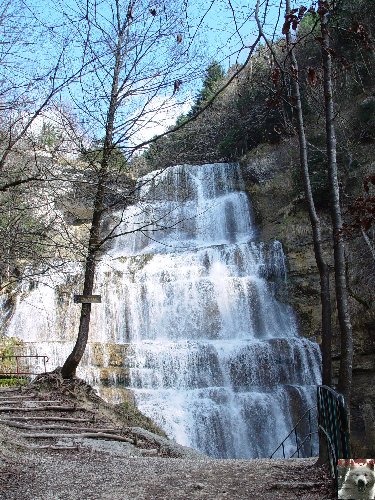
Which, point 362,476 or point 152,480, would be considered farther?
point 152,480

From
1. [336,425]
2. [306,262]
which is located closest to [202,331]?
[306,262]

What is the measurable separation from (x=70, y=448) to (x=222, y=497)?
13.5 feet

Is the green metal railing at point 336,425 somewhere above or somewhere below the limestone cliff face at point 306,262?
below

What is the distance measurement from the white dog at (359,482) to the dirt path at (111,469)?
1.72m

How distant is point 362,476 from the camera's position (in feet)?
9.53

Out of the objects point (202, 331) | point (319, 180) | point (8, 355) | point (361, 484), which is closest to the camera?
point (361, 484)

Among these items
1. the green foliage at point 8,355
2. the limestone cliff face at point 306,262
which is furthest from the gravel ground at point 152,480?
the green foliage at point 8,355

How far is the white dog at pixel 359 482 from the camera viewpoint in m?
2.89

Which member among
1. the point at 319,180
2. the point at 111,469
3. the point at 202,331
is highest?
the point at 319,180

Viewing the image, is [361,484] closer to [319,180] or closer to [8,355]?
[8,355]

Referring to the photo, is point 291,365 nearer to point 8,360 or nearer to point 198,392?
point 198,392

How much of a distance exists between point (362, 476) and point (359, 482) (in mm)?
34

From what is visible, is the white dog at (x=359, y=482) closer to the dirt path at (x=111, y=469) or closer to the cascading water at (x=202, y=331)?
the dirt path at (x=111, y=469)

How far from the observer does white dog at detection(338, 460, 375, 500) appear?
289 centimetres
